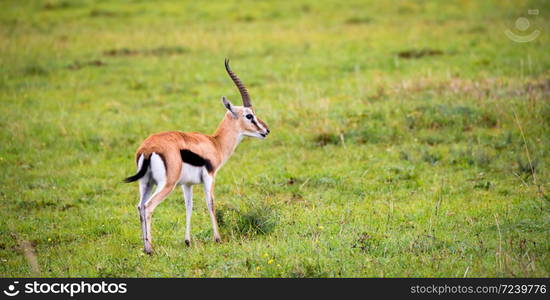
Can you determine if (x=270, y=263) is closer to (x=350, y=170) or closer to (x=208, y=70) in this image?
(x=350, y=170)

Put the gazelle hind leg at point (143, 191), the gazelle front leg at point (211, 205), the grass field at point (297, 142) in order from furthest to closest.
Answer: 1. the gazelle front leg at point (211, 205)
2. the gazelle hind leg at point (143, 191)
3. the grass field at point (297, 142)

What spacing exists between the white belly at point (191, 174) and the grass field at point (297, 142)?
65cm

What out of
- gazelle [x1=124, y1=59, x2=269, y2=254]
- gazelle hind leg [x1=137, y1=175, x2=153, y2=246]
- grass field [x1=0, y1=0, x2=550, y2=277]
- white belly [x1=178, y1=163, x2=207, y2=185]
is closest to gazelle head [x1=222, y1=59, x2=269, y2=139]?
gazelle [x1=124, y1=59, x2=269, y2=254]

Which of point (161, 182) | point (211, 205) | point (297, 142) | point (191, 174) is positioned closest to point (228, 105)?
point (191, 174)

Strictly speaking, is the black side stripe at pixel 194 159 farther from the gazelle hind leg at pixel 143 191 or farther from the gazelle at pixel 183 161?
the gazelle hind leg at pixel 143 191

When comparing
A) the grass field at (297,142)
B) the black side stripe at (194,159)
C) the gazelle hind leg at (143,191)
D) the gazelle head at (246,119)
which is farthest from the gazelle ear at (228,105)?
the gazelle hind leg at (143,191)

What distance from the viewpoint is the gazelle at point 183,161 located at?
23.8ft

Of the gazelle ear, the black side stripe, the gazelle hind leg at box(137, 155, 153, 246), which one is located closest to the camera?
the gazelle hind leg at box(137, 155, 153, 246)

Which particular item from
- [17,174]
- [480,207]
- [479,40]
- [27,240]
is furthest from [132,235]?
Result: [479,40]

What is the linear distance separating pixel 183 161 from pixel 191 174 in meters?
0.21

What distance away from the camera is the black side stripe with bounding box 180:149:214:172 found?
7.52 metres

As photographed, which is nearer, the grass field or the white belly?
the grass field

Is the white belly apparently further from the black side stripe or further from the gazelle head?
the gazelle head

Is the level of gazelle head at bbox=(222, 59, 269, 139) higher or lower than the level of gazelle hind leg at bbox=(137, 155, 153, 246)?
higher
